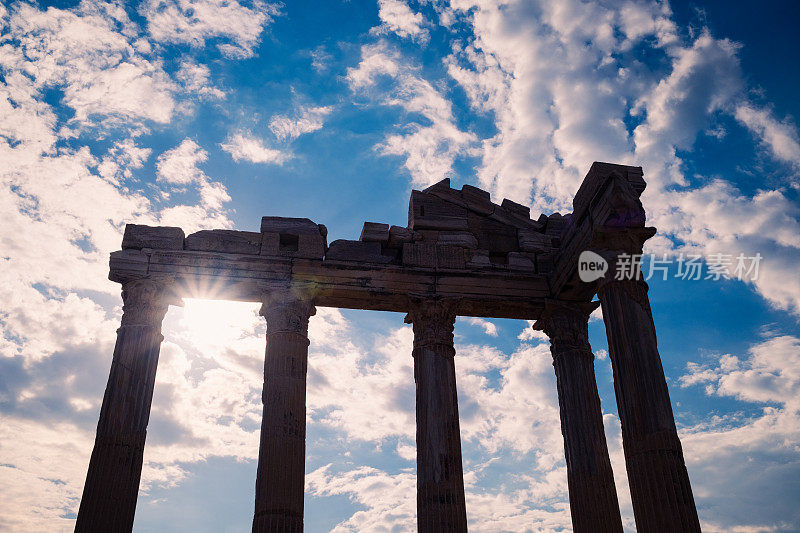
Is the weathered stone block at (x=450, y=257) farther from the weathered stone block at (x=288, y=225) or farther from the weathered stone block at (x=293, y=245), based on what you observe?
→ the weathered stone block at (x=288, y=225)

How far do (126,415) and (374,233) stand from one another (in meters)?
8.87

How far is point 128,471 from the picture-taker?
16859mm

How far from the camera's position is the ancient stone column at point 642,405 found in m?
14.2

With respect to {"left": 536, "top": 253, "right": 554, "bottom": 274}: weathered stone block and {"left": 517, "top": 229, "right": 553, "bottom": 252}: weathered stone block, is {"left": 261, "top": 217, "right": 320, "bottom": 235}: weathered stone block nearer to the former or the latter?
{"left": 517, "top": 229, "right": 553, "bottom": 252}: weathered stone block

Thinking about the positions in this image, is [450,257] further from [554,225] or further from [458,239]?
[554,225]

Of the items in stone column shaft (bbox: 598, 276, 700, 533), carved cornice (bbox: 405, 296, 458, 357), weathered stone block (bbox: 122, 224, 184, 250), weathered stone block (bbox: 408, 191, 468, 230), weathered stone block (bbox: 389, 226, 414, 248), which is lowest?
stone column shaft (bbox: 598, 276, 700, 533)

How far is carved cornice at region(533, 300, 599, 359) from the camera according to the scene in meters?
20.7

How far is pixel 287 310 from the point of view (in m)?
19.4

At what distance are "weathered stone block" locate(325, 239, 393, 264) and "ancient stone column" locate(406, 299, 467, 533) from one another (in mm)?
1853

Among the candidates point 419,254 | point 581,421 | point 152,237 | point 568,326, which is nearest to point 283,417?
point 419,254

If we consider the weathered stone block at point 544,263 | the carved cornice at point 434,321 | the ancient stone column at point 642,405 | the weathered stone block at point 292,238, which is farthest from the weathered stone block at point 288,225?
the ancient stone column at point 642,405

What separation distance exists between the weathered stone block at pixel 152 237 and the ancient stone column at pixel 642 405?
12436 mm

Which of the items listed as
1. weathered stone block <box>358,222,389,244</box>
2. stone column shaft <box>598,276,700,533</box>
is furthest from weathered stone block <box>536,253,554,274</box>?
weathered stone block <box>358,222,389,244</box>

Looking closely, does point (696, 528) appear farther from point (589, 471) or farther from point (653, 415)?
point (589, 471)
